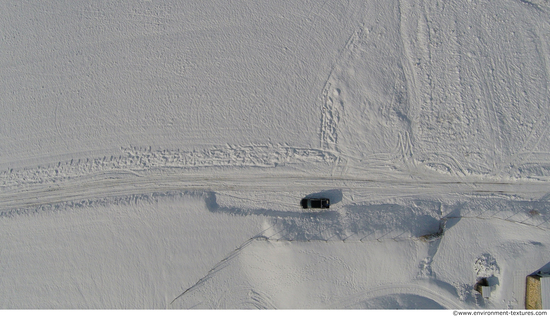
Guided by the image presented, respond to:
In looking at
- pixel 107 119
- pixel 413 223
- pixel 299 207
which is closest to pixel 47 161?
pixel 107 119

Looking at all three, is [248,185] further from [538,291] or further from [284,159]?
[538,291]

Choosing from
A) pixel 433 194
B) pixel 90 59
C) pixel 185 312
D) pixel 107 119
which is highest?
pixel 90 59

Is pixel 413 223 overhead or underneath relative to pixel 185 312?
overhead

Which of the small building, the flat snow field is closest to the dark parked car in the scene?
the flat snow field

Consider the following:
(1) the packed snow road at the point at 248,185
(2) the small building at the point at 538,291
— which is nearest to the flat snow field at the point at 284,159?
(1) the packed snow road at the point at 248,185

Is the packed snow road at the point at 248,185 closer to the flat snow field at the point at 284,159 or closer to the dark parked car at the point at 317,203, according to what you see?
the flat snow field at the point at 284,159

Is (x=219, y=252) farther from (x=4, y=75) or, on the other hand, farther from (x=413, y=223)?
(x=4, y=75)

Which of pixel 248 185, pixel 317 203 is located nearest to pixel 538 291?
pixel 317 203
